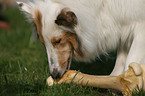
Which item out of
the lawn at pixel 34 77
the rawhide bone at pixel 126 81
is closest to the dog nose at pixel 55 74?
the lawn at pixel 34 77

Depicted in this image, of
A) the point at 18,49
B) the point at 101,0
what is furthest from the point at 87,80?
the point at 18,49

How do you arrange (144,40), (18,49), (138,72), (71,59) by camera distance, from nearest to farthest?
(138,72) → (144,40) → (71,59) → (18,49)

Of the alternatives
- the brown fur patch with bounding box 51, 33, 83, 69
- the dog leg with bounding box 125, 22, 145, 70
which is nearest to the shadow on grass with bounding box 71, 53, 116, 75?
the brown fur patch with bounding box 51, 33, 83, 69

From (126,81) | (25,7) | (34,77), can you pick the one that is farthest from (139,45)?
(25,7)

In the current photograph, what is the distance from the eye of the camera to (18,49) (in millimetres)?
4832

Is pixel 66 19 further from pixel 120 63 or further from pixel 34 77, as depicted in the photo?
pixel 120 63

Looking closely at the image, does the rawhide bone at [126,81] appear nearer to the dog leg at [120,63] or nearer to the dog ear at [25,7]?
the dog leg at [120,63]

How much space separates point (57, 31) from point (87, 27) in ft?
1.13

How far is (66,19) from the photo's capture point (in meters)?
2.16

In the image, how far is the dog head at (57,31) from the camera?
2205 mm

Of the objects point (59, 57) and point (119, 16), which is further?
point (59, 57)

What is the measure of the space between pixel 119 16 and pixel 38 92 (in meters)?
1.23

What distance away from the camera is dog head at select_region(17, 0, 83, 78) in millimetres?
2205

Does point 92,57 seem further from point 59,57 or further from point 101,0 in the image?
point 101,0
